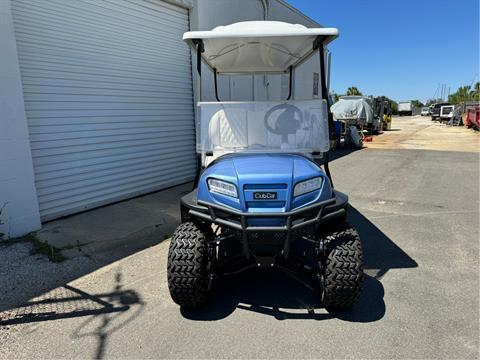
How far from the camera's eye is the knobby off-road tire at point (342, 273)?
2709 mm

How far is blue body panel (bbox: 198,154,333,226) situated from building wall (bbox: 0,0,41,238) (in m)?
2.84

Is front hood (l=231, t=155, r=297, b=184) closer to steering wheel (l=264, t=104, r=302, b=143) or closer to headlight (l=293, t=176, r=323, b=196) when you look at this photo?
headlight (l=293, t=176, r=323, b=196)

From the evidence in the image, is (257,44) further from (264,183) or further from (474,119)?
(474,119)

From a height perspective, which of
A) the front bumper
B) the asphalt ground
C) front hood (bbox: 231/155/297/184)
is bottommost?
the asphalt ground

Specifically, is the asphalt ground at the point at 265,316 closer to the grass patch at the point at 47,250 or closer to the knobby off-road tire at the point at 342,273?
the knobby off-road tire at the point at 342,273

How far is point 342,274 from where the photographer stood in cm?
271

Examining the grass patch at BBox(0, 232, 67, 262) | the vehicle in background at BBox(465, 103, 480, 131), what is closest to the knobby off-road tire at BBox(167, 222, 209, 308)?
the grass patch at BBox(0, 232, 67, 262)

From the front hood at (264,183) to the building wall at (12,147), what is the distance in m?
2.83

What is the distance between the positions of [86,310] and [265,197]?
1.75 metres

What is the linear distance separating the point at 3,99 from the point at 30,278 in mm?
2167

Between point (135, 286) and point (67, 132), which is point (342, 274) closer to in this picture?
point (135, 286)

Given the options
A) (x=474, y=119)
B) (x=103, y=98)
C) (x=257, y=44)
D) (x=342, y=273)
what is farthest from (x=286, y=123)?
(x=474, y=119)

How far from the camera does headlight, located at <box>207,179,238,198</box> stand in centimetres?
271

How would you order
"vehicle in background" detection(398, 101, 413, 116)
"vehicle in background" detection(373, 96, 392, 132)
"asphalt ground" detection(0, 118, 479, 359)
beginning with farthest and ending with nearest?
"vehicle in background" detection(398, 101, 413, 116)
"vehicle in background" detection(373, 96, 392, 132)
"asphalt ground" detection(0, 118, 479, 359)
